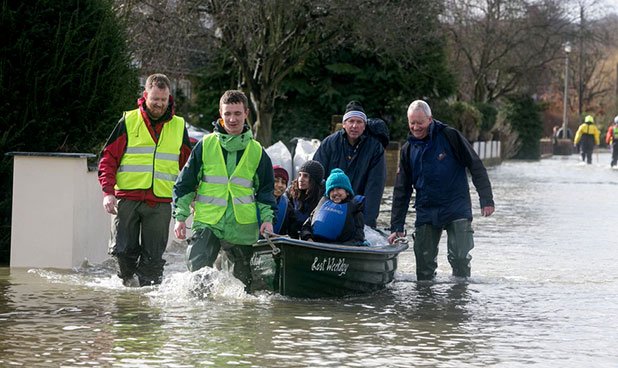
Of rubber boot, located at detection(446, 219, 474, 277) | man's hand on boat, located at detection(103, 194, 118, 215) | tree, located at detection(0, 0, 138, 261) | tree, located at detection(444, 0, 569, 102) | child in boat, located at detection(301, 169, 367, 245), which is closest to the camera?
man's hand on boat, located at detection(103, 194, 118, 215)

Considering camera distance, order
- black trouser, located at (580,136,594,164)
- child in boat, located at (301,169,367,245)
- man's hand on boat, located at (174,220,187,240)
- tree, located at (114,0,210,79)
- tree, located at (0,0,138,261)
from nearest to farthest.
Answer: man's hand on boat, located at (174,220,187,240)
child in boat, located at (301,169,367,245)
tree, located at (0,0,138,261)
tree, located at (114,0,210,79)
black trouser, located at (580,136,594,164)

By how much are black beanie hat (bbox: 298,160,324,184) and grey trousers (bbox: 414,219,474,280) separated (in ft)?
4.30

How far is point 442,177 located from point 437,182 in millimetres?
68

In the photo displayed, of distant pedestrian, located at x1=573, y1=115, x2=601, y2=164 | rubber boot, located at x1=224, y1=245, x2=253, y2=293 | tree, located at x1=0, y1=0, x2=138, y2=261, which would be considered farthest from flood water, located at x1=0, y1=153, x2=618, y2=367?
distant pedestrian, located at x1=573, y1=115, x2=601, y2=164

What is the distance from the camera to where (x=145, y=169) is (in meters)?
12.3

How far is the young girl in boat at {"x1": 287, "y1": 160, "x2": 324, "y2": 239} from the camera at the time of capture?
13008 mm

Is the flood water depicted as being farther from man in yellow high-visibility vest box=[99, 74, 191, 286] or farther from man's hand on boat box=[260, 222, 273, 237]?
man's hand on boat box=[260, 222, 273, 237]

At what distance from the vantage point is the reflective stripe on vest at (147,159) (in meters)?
12.3

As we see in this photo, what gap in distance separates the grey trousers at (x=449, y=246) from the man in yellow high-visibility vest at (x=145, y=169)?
2674mm

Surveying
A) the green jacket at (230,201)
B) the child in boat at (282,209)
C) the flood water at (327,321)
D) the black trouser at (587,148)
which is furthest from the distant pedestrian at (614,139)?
the green jacket at (230,201)

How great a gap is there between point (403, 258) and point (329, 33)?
19100 millimetres

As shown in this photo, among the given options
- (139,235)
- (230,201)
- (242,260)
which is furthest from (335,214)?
(139,235)

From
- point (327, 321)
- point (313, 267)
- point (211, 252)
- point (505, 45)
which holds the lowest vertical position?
point (327, 321)

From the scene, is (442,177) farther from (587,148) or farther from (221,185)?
(587,148)
